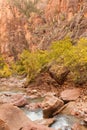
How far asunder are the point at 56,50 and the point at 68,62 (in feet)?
25.7

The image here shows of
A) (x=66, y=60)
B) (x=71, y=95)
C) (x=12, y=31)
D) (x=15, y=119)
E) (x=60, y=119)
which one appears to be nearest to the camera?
(x=15, y=119)

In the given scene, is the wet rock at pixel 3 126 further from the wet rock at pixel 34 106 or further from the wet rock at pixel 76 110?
the wet rock at pixel 34 106

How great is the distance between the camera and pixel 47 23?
311 ft

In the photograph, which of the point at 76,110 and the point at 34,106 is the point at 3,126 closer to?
the point at 76,110

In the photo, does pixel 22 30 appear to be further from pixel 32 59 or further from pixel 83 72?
pixel 83 72

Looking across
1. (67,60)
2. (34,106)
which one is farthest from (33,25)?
(34,106)

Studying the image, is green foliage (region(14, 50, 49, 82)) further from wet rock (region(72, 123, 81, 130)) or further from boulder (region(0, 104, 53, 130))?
boulder (region(0, 104, 53, 130))

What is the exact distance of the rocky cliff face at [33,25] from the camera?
3169 inches

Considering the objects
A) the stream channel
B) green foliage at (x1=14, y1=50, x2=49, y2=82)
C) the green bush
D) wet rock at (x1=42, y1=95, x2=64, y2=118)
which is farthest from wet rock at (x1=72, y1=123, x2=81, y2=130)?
green foliage at (x1=14, y1=50, x2=49, y2=82)

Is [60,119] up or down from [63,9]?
up

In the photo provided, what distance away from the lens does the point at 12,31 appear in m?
106

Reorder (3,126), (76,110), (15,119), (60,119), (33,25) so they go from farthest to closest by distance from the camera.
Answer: (33,25), (76,110), (60,119), (15,119), (3,126)

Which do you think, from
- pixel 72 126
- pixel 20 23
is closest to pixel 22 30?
pixel 20 23

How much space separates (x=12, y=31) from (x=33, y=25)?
8364 millimetres
